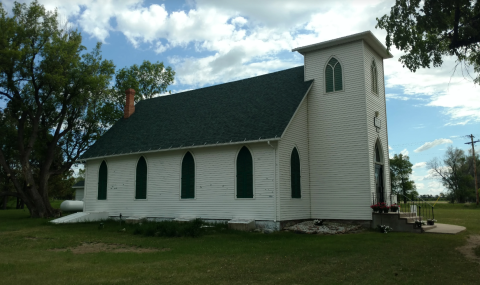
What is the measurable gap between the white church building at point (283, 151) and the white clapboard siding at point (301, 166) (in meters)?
0.05

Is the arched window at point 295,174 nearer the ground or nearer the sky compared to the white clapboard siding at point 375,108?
nearer the ground

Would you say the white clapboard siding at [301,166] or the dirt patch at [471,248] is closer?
the dirt patch at [471,248]

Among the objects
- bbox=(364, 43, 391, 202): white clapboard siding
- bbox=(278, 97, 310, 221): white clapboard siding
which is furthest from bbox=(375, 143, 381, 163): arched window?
bbox=(278, 97, 310, 221): white clapboard siding

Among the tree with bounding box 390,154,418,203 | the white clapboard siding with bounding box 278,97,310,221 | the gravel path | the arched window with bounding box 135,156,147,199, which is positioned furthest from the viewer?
the tree with bounding box 390,154,418,203

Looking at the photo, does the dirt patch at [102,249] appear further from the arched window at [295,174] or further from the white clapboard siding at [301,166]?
the arched window at [295,174]

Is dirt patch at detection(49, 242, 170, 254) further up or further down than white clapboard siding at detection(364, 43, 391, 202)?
further down

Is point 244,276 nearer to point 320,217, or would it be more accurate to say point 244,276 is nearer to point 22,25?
point 320,217

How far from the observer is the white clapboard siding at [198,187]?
17781 mm

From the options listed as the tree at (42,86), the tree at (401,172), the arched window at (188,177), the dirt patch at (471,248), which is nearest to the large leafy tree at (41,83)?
the tree at (42,86)

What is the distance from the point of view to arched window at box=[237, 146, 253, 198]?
1819 centimetres

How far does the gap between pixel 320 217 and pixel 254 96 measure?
754cm

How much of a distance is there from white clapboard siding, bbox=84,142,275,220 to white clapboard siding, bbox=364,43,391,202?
4.91m

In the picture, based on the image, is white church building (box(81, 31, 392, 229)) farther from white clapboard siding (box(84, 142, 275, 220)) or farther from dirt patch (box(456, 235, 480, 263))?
dirt patch (box(456, 235, 480, 263))

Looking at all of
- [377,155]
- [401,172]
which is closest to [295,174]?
[377,155]
